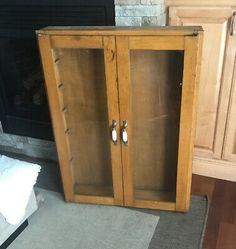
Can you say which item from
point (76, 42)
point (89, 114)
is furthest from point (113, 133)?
point (76, 42)

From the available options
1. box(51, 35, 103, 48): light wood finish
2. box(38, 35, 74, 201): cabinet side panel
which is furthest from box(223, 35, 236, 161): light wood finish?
box(38, 35, 74, 201): cabinet side panel

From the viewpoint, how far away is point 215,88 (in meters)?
1.70

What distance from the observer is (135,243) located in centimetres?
153

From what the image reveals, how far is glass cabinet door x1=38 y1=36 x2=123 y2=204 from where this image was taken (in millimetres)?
1411

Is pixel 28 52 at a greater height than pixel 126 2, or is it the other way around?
pixel 126 2

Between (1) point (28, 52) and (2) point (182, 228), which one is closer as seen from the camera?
(2) point (182, 228)


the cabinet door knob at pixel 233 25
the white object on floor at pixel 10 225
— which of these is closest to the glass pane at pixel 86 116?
the white object on floor at pixel 10 225

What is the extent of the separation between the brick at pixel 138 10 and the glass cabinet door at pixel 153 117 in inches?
9.5

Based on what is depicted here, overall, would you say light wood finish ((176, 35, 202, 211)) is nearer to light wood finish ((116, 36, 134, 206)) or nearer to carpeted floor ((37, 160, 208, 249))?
carpeted floor ((37, 160, 208, 249))

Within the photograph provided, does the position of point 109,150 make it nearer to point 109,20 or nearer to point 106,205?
point 106,205

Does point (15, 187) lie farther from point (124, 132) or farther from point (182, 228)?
point (182, 228)

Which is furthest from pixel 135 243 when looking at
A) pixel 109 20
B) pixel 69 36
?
pixel 109 20

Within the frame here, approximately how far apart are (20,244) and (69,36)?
1013 millimetres

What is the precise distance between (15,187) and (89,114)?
49 cm
